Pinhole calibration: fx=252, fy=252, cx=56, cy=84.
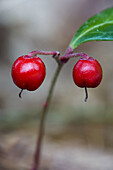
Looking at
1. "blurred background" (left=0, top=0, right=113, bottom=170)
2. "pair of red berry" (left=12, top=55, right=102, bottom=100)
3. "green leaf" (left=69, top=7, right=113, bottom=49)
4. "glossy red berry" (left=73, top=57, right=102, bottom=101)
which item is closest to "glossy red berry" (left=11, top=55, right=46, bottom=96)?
"pair of red berry" (left=12, top=55, right=102, bottom=100)

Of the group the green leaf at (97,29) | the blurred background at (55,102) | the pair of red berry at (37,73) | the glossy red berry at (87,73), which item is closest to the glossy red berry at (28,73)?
the pair of red berry at (37,73)

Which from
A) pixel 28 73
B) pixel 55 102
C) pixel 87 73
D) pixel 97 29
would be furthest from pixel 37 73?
pixel 55 102

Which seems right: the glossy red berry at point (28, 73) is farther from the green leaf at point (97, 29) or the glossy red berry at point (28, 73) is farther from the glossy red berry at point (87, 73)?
the green leaf at point (97, 29)

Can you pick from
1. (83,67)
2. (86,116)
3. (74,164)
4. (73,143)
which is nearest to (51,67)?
(86,116)

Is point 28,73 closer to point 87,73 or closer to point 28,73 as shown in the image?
point 28,73

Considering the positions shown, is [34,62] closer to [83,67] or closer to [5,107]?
[83,67]

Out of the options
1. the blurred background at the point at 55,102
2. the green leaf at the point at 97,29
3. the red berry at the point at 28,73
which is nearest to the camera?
the red berry at the point at 28,73

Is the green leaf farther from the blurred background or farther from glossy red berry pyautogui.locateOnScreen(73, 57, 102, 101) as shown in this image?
the blurred background
